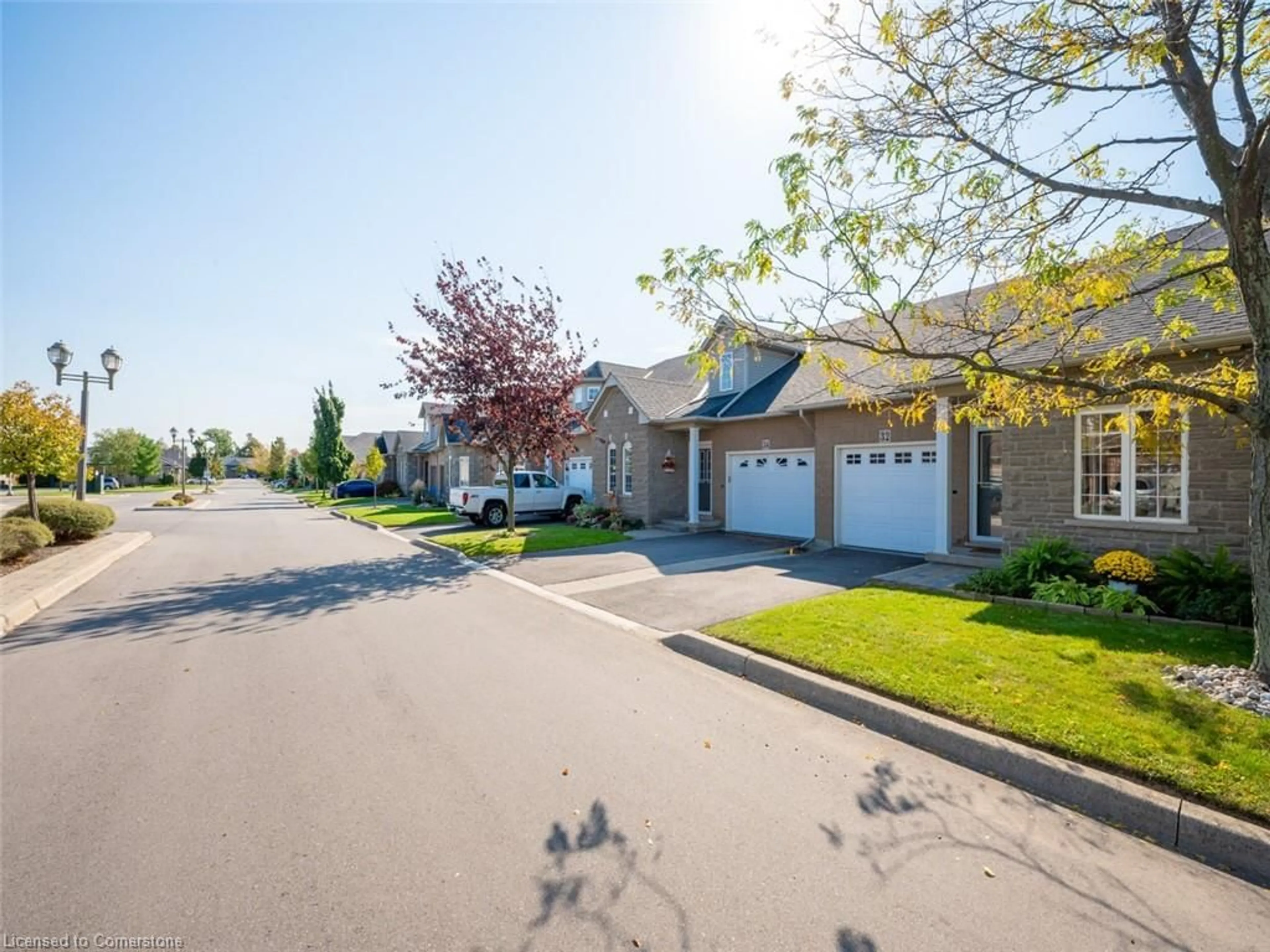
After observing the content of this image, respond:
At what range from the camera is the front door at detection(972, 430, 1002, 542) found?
11.3m

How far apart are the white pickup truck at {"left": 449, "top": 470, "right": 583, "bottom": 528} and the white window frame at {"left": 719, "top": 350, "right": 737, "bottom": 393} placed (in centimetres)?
682

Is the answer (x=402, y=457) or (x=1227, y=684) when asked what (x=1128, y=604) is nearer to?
(x=1227, y=684)

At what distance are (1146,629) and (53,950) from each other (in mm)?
8952

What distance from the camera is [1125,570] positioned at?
7793mm

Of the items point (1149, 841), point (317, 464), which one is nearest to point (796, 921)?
point (1149, 841)

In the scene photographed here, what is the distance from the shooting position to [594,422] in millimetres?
21531

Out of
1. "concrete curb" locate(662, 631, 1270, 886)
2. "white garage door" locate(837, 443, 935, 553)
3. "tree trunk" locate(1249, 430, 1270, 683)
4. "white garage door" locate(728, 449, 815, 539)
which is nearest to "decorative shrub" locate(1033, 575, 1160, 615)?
"tree trunk" locate(1249, 430, 1270, 683)

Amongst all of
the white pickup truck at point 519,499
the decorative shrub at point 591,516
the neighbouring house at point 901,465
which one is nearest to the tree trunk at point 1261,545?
the neighbouring house at point 901,465

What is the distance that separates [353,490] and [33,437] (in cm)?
3057

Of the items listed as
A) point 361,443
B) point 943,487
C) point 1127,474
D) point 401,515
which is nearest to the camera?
point 1127,474

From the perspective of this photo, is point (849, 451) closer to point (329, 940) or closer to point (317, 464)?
point (329, 940)

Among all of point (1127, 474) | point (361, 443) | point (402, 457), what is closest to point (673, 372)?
point (1127, 474)

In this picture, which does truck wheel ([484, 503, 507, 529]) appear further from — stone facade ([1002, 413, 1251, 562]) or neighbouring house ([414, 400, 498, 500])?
stone facade ([1002, 413, 1251, 562])

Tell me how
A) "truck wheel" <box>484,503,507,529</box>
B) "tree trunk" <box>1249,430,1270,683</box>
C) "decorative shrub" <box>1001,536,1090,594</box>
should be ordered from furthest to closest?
"truck wheel" <box>484,503,507,529</box> < "decorative shrub" <box>1001,536,1090,594</box> < "tree trunk" <box>1249,430,1270,683</box>
